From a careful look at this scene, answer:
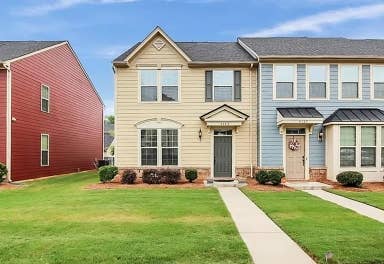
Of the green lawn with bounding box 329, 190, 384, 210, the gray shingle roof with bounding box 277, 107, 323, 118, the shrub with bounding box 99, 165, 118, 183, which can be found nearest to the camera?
the green lawn with bounding box 329, 190, 384, 210

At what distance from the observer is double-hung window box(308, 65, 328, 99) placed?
1997 cm

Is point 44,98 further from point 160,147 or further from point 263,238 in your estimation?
point 263,238

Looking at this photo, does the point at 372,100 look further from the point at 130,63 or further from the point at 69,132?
the point at 69,132

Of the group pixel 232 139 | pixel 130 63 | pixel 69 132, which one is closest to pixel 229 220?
pixel 232 139

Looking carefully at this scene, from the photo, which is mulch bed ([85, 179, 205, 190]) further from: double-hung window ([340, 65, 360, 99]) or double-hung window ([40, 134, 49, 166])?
double-hung window ([340, 65, 360, 99])

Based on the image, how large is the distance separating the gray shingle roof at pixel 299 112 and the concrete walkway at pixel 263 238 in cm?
792

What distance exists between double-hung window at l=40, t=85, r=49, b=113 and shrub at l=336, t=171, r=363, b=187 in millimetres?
16168

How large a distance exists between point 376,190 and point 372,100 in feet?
17.1

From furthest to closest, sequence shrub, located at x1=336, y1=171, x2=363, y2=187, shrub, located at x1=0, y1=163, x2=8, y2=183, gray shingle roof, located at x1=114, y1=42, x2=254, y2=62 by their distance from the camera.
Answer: gray shingle roof, located at x1=114, y1=42, x2=254, y2=62 < shrub, located at x1=0, y1=163, x2=8, y2=183 < shrub, located at x1=336, y1=171, x2=363, y2=187

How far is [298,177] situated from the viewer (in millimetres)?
19891

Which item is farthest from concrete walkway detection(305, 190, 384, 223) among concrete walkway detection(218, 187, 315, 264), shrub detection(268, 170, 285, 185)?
concrete walkway detection(218, 187, 315, 264)

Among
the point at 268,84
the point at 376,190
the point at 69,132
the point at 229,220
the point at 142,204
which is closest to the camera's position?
the point at 229,220

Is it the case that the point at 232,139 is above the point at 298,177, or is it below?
above

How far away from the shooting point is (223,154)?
20344 millimetres
